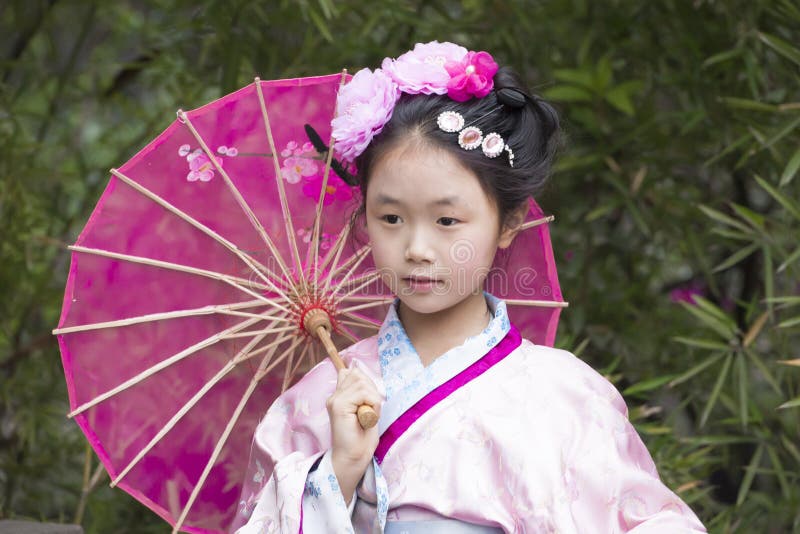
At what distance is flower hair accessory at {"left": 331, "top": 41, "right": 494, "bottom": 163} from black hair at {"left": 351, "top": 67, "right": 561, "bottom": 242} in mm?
16

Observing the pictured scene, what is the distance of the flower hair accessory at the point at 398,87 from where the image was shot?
181 centimetres

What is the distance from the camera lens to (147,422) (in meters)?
1.93

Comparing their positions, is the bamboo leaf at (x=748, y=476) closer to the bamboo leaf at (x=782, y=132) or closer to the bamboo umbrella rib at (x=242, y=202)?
the bamboo leaf at (x=782, y=132)

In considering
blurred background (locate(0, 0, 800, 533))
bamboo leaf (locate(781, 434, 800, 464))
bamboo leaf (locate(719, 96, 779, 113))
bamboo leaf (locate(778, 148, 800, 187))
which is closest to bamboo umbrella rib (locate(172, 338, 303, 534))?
blurred background (locate(0, 0, 800, 533))

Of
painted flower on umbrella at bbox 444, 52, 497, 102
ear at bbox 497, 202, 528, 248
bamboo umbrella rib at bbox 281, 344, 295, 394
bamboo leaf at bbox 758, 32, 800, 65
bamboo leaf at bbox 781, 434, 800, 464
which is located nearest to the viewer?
painted flower on umbrella at bbox 444, 52, 497, 102

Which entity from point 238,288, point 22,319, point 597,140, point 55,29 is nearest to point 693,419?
point 597,140

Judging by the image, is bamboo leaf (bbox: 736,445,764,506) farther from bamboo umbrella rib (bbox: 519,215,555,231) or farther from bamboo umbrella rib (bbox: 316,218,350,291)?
bamboo umbrella rib (bbox: 316,218,350,291)

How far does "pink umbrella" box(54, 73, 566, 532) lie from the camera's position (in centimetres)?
189

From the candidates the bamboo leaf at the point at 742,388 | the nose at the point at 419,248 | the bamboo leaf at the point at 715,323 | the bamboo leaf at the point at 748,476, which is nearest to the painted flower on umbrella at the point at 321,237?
the nose at the point at 419,248

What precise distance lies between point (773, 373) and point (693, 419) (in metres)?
0.46

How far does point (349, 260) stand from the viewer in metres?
2.05

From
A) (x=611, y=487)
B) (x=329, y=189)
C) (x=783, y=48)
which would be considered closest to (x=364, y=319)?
(x=329, y=189)

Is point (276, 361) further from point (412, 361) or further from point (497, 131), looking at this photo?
point (497, 131)

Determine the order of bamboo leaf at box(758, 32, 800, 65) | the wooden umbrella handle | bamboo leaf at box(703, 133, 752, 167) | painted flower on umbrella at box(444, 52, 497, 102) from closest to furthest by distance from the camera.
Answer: the wooden umbrella handle
painted flower on umbrella at box(444, 52, 497, 102)
bamboo leaf at box(758, 32, 800, 65)
bamboo leaf at box(703, 133, 752, 167)
